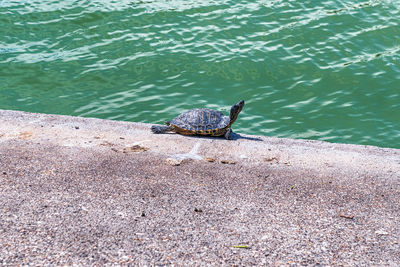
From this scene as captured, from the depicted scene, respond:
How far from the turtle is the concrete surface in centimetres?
33

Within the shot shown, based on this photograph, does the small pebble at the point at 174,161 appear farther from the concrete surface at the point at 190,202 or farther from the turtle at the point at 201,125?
the turtle at the point at 201,125

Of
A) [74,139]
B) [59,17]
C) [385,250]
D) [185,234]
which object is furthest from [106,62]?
[385,250]

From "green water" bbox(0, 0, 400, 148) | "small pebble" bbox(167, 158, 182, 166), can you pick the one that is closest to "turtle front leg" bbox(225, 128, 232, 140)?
"green water" bbox(0, 0, 400, 148)

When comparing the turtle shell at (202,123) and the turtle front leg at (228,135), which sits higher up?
the turtle shell at (202,123)

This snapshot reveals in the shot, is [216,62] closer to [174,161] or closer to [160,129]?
[160,129]

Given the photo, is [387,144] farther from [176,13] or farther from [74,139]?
[176,13]

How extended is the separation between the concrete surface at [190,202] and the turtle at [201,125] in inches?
13.0

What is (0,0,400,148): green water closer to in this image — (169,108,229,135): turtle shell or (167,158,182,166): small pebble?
(169,108,229,135): turtle shell

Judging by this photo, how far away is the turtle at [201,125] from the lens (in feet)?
32.0

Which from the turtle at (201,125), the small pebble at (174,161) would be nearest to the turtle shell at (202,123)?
the turtle at (201,125)

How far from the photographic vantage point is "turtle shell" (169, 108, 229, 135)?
9750 mm

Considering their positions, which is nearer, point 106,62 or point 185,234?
point 185,234

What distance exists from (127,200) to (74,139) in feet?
10.0

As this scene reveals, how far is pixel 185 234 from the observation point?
18.4 feet
